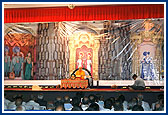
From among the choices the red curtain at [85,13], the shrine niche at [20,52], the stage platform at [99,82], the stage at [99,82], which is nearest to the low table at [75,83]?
the stage platform at [99,82]

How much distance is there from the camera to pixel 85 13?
26.0 ft

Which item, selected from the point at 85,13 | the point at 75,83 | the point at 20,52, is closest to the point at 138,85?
the point at 75,83

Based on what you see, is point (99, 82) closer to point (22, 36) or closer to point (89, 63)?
point (89, 63)

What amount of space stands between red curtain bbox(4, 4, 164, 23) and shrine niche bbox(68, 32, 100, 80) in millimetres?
639

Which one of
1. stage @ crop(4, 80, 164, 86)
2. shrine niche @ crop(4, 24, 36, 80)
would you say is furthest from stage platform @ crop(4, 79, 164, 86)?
shrine niche @ crop(4, 24, 36, 80)

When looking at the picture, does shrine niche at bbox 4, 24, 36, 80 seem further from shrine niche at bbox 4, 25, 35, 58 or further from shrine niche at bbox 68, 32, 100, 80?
shrine niche at bbox 68, 32, 100, 80

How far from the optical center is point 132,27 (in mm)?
7625

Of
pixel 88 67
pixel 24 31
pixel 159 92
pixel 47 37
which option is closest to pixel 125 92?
pixel 159 92

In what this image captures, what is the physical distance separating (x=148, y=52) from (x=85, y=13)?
8.45 feet

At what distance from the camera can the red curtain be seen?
24.9ft

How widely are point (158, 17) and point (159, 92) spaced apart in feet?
8.71

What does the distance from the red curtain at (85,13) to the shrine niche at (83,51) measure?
64 centimetres

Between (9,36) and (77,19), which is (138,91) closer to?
(77,19)

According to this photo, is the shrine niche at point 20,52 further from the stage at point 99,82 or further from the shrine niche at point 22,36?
the stage at point 99,82
